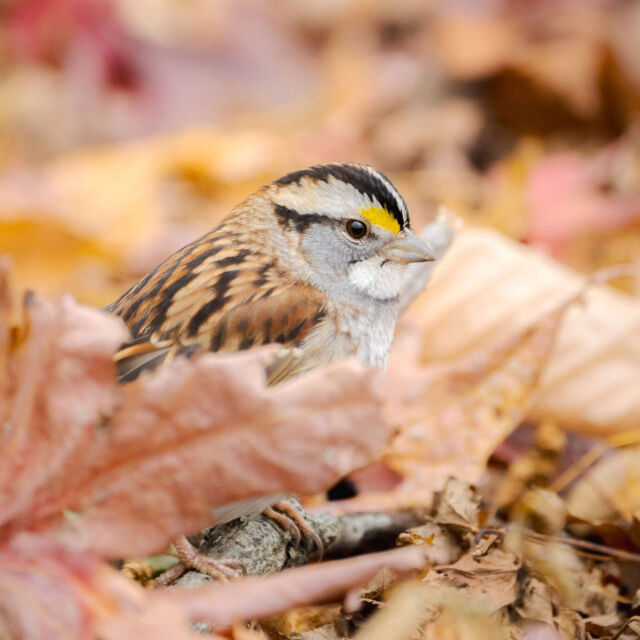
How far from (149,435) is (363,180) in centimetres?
106

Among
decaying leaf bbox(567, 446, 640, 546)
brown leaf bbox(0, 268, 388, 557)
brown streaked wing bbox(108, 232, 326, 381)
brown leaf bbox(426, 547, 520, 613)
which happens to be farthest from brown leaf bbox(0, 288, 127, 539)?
decaying leaf bbox(567, 446, 640, 546)

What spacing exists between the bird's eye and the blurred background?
54.9 inches

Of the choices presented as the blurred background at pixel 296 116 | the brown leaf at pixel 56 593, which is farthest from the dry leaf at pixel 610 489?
the brown leaf at pixel 56 593

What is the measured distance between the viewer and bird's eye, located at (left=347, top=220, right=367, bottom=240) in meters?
2.23

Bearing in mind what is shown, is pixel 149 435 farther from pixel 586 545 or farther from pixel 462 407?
pixel 462 407

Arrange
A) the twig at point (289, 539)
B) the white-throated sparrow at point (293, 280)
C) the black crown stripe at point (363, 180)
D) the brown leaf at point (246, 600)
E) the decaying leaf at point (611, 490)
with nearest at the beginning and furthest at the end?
the brown leaf at point (246, 600)
the twig at point (289, 539)
the white-throated sparrow at point (293, 280)
the black crown stripe at point (363, 180)
the decaying leaf at point (611, 490)

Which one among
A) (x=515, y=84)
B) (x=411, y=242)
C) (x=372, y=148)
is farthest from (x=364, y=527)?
(x=515, y=84)

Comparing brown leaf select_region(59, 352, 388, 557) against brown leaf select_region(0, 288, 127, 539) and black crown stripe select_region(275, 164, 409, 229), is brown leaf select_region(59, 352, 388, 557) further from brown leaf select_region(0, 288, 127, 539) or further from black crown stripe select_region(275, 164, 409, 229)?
black crown stripe select_region(275, 164, 409, 229)

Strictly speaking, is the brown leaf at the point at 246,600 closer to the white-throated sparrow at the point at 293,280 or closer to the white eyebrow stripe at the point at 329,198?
the white-throated sparrow at the point at 293,280

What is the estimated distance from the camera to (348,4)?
7.14 metres

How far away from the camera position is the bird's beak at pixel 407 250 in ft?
7.23

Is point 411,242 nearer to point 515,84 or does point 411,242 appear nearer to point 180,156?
point 180,156

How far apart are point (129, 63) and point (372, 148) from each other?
5.86 ft

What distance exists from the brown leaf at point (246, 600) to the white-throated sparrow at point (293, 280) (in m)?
0.69
